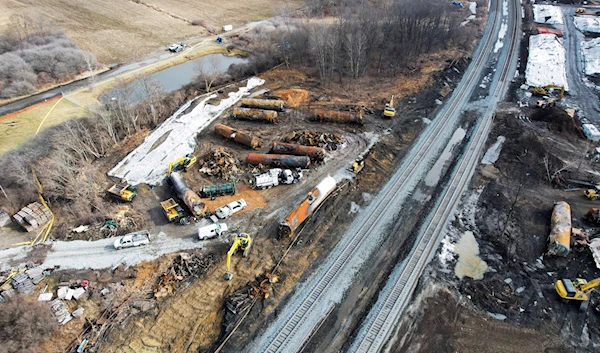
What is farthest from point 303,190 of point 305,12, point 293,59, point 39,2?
point 39,2

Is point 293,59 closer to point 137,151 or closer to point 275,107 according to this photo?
point 275,107

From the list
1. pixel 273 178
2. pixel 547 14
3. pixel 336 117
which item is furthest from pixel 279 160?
pixel 547 14

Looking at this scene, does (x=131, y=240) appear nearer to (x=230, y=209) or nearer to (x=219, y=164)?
(x=230, y=209)

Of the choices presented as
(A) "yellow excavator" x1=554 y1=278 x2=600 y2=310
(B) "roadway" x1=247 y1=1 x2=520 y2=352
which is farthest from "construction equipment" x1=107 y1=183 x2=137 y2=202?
(A) "yellow excavator" x1=554 y1=278 x2=600 y2=310

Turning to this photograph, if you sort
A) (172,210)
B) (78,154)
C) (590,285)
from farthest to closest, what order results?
(78,154) → (172,210) → (590,285)

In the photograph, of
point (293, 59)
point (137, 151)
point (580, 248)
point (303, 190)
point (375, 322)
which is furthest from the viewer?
point (293, 59)

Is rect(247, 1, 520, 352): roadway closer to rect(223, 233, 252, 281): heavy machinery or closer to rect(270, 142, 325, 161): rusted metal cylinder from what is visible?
rect(223, 233, 252, 281): heavy machinery

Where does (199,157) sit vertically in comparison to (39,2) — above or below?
below
